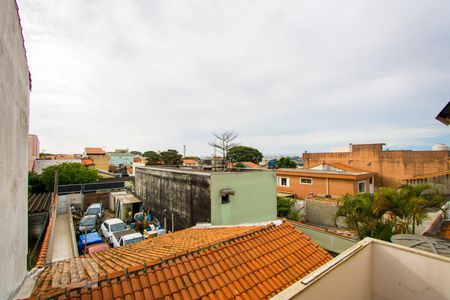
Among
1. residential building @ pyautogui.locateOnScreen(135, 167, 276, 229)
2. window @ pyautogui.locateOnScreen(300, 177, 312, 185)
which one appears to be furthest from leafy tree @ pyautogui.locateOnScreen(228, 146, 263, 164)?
residential building @ pyautogui.locateOnScreen(135, 167, 276, 229)

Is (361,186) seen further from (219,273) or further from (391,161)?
(219,273)

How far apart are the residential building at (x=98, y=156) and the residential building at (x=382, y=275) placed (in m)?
58.2

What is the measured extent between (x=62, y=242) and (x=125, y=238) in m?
4.03

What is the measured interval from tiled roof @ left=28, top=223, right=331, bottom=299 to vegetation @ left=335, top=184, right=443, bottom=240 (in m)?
4.00

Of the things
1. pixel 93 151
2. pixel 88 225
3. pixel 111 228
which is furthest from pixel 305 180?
pixel 93 151

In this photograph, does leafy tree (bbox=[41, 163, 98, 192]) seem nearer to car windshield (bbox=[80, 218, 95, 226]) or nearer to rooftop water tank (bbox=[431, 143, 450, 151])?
car windshield (bbox=[80, 218, 95, 226])

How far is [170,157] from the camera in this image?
5853 centimetres

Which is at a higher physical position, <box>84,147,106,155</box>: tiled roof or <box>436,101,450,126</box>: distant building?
<box>84,147,106,155</box>: tiled roof

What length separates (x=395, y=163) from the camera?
24.3 m

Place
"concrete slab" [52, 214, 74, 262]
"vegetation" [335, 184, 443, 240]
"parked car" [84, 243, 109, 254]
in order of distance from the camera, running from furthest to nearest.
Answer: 1. "parked car" [84, 243, 109, 254]
2. "concrete slab" [52, 214, 74, 262]
3. "vegetation" [335, 184, 443, 240]

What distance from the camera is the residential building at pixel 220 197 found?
37.7ft

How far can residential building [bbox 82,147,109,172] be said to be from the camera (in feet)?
172

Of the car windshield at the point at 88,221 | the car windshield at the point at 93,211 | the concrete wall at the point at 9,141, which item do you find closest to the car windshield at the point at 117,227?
the car windshield at the point at 88,221

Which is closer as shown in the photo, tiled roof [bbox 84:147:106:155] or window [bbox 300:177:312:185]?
window [bbox 300:177:312:185]
